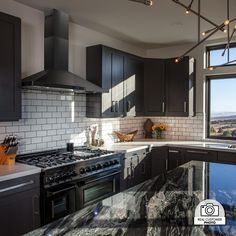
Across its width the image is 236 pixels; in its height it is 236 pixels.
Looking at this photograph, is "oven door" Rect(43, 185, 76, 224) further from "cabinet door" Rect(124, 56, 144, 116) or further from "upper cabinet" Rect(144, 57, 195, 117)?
"upper cabinet" Rect(144, 57, 195, 117)

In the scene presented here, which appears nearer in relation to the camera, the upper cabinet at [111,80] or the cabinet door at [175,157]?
the upper cabinet at [111,80]

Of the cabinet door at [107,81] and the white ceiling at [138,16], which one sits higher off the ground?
the white ceiling at [138,16]

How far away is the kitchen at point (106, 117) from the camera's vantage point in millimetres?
1688

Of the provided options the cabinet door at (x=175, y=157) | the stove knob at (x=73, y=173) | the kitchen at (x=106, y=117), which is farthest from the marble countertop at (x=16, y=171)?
the cabinet door at (x=175, y=157)

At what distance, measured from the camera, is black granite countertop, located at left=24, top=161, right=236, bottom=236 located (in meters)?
1.24

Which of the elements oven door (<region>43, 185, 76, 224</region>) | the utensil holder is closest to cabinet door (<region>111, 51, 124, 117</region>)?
oven door (<region>43, 185, 76, 224</region>)

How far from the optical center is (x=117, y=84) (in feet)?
13.9

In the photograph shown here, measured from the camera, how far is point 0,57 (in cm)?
262

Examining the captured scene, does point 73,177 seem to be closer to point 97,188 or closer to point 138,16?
point 97,188

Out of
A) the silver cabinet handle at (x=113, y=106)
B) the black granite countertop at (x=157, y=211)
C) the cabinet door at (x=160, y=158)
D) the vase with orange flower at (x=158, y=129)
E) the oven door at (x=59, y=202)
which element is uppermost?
the silver cabinet handle at (x=113, y=106)

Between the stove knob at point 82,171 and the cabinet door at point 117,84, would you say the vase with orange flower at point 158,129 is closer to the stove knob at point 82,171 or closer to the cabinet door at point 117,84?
the cabinet door at point 117,84

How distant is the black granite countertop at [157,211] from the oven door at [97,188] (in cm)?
121

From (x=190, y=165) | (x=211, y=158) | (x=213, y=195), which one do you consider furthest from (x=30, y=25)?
(x=211, y=158)

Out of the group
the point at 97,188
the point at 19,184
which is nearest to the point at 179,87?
the point at 97,188
